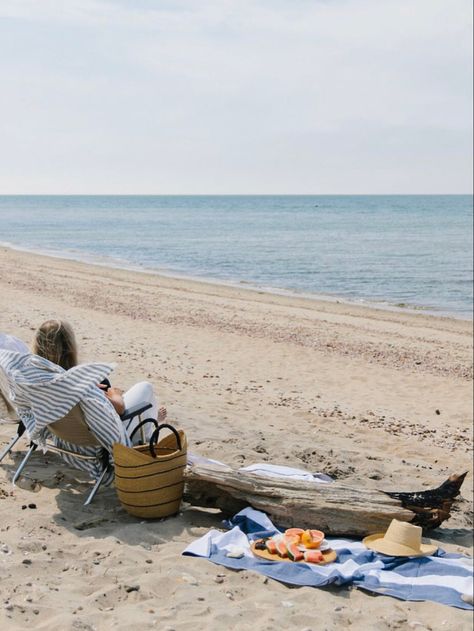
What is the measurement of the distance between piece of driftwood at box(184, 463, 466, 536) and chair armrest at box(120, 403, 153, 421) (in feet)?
1.83

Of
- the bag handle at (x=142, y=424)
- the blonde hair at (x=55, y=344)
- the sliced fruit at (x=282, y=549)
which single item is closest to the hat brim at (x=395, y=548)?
the sliced fruit at (x=282, y=549)

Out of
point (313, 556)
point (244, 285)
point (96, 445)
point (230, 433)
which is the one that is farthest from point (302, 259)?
point (313, 556)

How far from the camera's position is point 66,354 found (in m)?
5.32

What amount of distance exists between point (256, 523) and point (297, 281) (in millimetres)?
20710

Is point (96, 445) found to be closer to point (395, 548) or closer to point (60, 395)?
point (60, 395)

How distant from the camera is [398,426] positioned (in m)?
8.23

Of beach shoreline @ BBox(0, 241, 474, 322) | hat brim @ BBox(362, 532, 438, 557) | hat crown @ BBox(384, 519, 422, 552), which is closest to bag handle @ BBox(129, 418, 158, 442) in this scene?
hat brim @ BBox(362, 532, 438, 557)

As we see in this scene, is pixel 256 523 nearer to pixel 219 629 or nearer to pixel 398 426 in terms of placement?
pixel 219 629

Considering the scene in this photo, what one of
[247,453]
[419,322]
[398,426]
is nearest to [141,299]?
[419,322]

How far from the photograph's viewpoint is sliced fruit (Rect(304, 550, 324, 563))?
4.26 metres

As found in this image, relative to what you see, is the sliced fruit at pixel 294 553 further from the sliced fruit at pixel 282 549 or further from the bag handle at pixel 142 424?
the bag handle at pixel 142 424

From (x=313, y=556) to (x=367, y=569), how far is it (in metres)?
0.30

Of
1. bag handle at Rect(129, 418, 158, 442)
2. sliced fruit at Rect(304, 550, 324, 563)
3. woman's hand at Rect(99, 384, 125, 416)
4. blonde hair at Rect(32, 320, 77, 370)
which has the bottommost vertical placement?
sliced fruit at Rect(304, 550, 324, 563)

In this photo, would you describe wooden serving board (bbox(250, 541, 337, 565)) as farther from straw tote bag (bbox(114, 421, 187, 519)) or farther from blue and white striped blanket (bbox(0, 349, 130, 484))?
blue and white striped blanket (bbox(0, 349, 130, 484))
